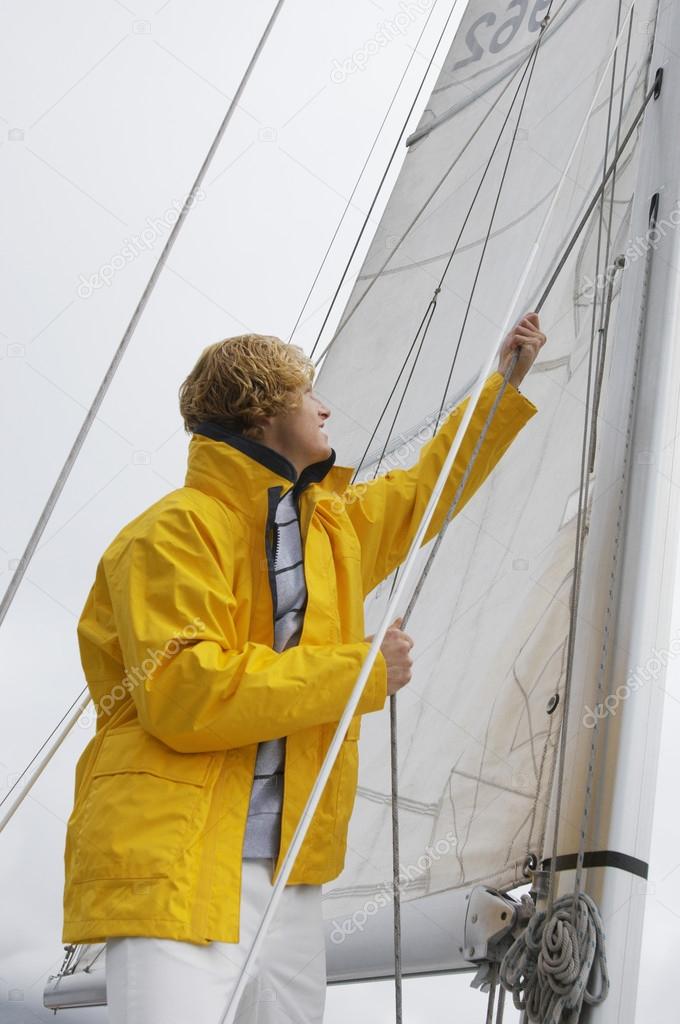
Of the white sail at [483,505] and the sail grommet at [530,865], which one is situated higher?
the white sail at [483,505]

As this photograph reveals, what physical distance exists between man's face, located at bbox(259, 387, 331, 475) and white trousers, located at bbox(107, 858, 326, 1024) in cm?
51

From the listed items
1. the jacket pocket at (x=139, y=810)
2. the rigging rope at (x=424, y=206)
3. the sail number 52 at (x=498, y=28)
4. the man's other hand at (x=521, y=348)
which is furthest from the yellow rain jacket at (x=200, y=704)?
the sail number 52 at (x=498, y=28)

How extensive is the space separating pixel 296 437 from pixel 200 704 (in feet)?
1.37

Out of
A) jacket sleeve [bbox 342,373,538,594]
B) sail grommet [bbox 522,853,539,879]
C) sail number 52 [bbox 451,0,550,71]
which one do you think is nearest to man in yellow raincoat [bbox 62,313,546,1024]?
jacket sleeve [bbox 342,373,538,594]

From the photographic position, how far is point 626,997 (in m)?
1.53

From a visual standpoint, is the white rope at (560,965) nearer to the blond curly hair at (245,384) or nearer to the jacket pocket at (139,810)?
the jacket pocket at (139,810)

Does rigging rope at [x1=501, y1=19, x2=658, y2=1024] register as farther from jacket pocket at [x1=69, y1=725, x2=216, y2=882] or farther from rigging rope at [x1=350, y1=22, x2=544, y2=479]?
Result: rigging rope at [x1=350, y1=22, x2=544, y2=479]

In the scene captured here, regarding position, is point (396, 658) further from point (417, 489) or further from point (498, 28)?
point (498, 28)

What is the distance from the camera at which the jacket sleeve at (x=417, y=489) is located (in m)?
1.74

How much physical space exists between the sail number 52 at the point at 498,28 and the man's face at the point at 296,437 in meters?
1.90

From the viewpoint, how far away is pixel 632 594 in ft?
5.86

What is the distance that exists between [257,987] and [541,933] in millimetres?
454

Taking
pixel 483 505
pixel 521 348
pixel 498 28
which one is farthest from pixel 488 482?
pixel 498 28

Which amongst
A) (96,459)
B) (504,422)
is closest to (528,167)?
(504,422)
